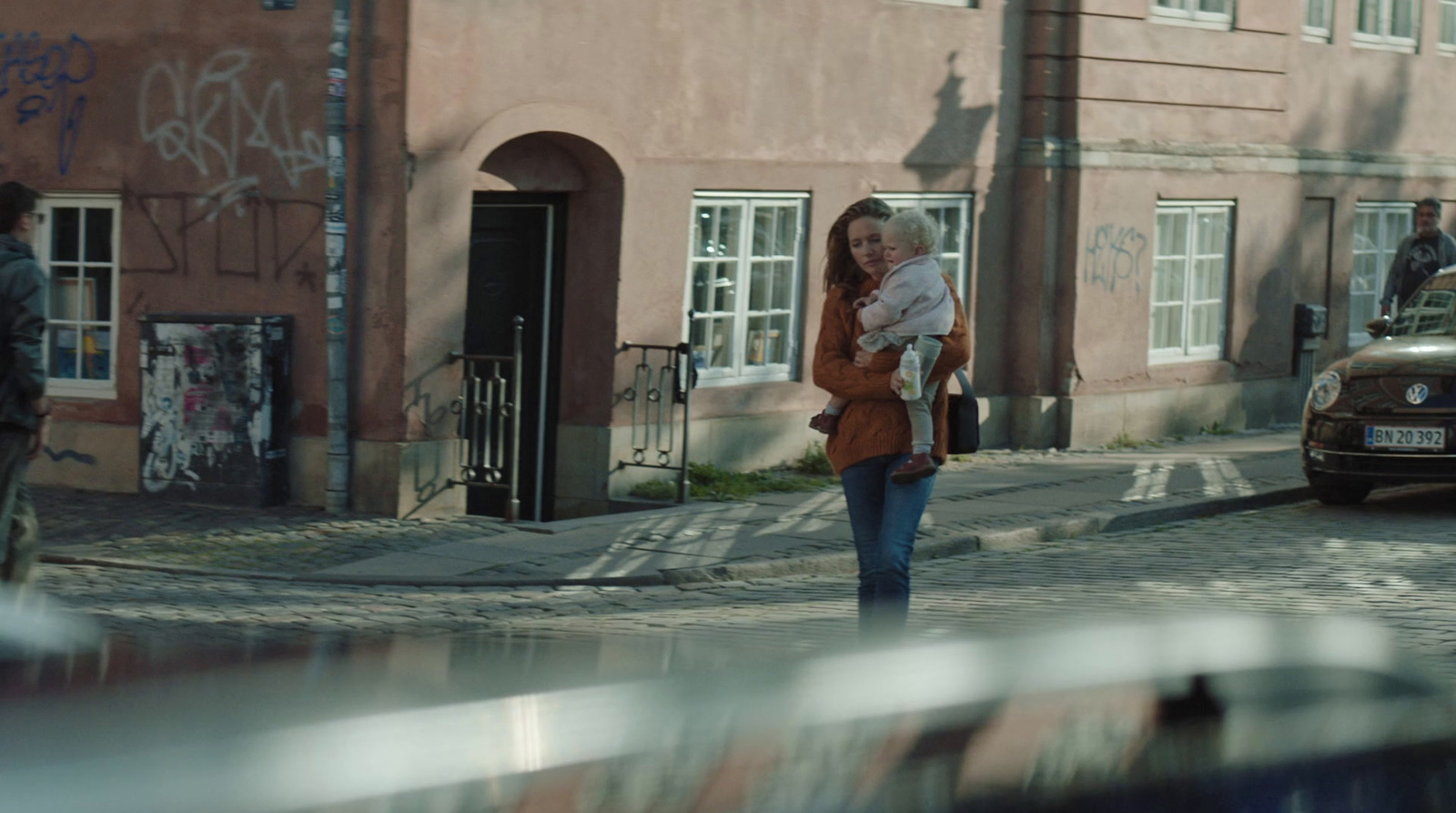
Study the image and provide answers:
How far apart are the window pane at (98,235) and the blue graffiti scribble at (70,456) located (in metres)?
1.36

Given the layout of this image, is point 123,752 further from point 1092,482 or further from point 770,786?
point 1092,482

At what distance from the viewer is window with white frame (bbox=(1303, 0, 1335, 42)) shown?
65.0ft

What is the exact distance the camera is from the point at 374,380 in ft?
40.4

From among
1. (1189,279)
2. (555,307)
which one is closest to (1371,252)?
(1189,279)

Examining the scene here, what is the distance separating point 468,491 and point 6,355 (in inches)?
217

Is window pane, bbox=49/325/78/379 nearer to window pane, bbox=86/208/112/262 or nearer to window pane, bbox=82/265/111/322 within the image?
window pane, bbox=82/265/111/322

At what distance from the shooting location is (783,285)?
1510 centimetres

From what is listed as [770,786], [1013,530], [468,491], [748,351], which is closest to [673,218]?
[748,351]

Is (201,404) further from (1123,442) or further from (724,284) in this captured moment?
(1123,442)

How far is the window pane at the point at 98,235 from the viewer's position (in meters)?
13.5

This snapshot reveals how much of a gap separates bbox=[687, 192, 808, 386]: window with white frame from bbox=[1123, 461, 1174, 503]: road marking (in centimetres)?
283

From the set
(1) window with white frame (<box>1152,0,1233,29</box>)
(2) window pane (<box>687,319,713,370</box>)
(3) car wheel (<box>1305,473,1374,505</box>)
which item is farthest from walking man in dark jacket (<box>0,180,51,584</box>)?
(1) window with white frame (<box>1152,0,1233,29</box>)

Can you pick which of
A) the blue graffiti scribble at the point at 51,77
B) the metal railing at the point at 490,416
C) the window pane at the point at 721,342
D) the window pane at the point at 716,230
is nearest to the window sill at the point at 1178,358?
the window pane at the point at 721,342

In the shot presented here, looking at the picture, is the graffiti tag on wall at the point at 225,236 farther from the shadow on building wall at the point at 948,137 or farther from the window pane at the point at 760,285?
the shadow on building wall at the point at 948,137
